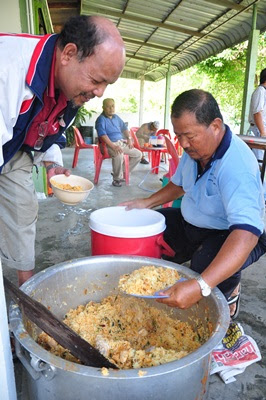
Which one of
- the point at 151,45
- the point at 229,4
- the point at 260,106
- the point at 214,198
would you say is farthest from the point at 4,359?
the point at 151,45

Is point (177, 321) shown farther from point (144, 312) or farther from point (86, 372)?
point (86, 372)

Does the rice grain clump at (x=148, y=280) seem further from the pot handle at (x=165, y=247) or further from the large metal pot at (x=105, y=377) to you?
the pot handle at (x=165, y=247)

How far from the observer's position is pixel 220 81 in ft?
40.7

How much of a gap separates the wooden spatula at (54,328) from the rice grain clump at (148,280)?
0.33 m

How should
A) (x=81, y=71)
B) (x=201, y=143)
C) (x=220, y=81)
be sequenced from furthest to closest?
(x=220, y=81) → (x=201, y=143) → (x=81, y=71)

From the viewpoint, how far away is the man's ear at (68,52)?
45.5 inches

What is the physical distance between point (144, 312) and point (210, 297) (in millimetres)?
415

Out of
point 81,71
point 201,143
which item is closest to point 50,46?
point 81,71

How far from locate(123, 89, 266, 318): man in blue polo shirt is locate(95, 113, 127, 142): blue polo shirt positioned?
377cm

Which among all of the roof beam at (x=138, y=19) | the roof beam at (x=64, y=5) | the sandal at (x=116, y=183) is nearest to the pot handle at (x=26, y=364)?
the sandal at (x=116, y=183)

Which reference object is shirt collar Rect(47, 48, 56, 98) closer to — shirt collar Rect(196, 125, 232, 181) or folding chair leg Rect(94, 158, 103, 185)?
shirt collar Rect(196, 125, 232, 181)

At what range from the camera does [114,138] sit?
5680mm

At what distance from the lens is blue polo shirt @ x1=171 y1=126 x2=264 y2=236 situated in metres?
1.29

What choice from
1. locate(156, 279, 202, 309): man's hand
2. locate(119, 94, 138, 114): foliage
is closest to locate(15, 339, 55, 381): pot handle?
locate(156, 279, 202, 309): man's hand
